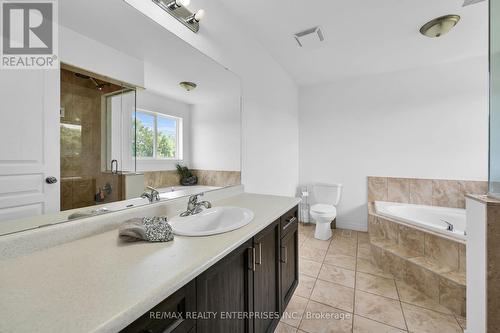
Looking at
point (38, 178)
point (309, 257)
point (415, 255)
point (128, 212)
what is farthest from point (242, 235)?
point (415, 255)

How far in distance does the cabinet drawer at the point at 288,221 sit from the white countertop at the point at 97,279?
1.88ft

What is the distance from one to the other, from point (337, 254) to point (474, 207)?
162cm

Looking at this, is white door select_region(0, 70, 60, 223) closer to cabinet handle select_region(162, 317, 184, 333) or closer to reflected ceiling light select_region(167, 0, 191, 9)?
cabinet handle select_region(162, 317, 184, 333)

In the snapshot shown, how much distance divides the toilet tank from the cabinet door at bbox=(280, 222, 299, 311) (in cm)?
185

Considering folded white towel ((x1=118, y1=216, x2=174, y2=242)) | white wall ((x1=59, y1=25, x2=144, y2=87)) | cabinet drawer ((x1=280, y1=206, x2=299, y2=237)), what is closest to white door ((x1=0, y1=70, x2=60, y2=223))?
white wall ((x1=59, y1=25, x2=144, y2=87))

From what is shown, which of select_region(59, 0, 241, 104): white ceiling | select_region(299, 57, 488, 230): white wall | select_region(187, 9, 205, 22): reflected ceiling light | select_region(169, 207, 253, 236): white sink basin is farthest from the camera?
select_region(299, 57, 488, 230): white wall

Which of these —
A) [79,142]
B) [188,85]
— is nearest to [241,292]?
[79,142]

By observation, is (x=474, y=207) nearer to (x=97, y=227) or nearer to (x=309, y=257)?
(x=309, y=257)

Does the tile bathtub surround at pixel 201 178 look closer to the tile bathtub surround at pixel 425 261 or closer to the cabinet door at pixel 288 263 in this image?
the cabinet door at pixel 288 263

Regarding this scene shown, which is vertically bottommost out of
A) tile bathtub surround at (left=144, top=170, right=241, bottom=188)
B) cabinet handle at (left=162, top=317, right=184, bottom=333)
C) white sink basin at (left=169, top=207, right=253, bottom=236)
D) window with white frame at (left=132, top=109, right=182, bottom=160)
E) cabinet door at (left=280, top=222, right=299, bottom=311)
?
cabinet door at (left=280, top=222, right=299, bottom=311)

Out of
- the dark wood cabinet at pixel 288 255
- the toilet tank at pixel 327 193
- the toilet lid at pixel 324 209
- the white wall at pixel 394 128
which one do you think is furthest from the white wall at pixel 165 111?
the white wall at pixel 394 128

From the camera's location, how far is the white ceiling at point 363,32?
1.80 meters

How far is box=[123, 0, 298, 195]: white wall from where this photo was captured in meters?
1.60

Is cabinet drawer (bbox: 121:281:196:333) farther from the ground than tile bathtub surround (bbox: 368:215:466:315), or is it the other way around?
cabinet drawer (bbox: 121:281:196:333)
